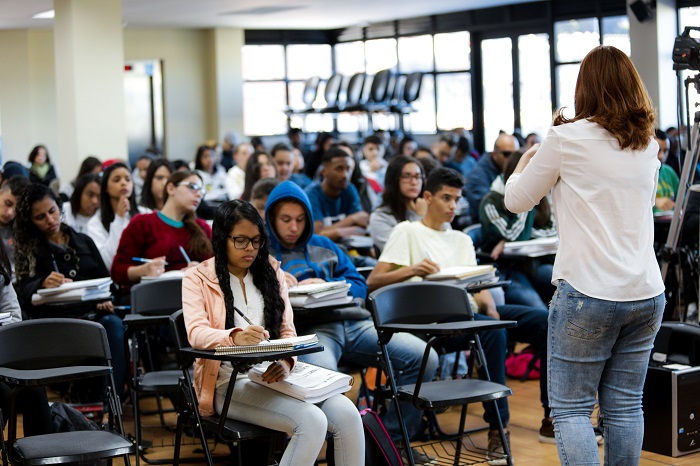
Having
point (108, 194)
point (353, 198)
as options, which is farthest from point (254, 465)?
point (353, 198)

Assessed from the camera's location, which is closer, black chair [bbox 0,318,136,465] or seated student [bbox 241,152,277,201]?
black chair [bbox 0,318,136,465]

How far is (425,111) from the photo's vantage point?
57.3ft

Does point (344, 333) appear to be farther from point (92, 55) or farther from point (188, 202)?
point (92, 55)

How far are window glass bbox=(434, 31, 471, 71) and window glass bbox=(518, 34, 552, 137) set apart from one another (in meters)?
1.18

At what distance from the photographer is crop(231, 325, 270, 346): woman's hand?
320cm

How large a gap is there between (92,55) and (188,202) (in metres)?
5.31

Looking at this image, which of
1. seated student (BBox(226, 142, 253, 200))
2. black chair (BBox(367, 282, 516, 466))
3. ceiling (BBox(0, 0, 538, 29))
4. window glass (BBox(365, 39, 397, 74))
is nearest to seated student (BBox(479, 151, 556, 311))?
black chair (BBox(367, 282, 516, 466))

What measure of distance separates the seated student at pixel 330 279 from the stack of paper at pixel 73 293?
0.87 m

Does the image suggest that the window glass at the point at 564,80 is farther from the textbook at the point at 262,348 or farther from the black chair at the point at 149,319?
the textbook at the point at 262,348

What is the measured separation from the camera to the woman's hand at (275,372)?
327 centimetres

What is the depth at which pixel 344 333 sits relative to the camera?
4168mm

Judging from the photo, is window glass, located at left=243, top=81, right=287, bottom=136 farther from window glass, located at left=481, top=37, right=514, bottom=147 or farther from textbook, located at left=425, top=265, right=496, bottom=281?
textbook, located at left=425, top=265, right=496, bottom=281

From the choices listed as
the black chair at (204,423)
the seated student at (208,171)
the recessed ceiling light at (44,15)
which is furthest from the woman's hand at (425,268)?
the recessed ceiling light at (44,15)

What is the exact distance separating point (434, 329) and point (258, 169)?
12.7ft
